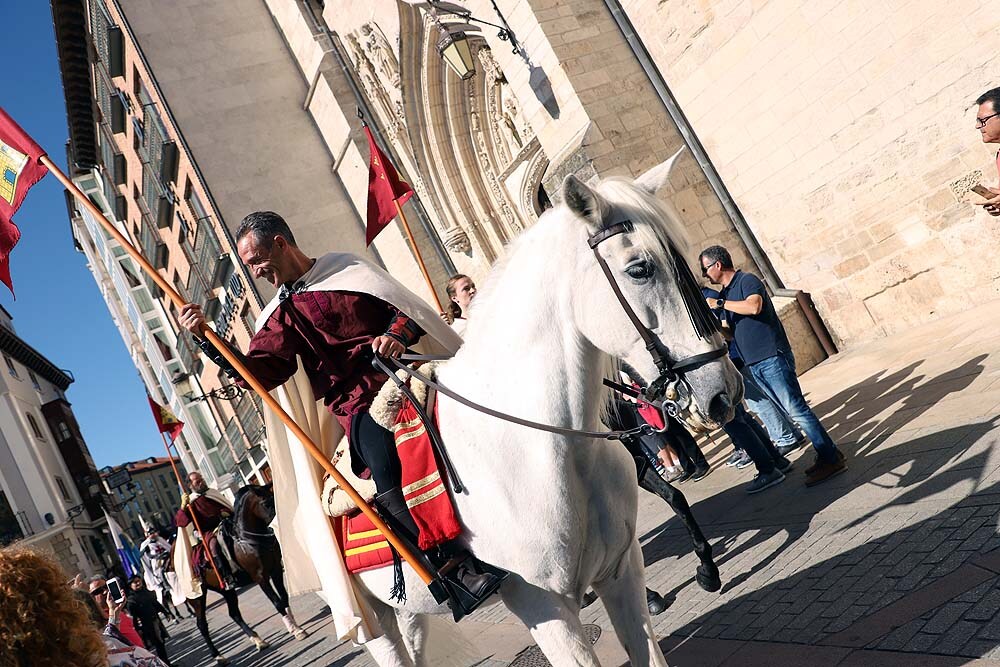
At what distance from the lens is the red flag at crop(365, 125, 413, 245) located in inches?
328

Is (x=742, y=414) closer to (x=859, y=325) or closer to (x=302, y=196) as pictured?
(x=859, y=325)

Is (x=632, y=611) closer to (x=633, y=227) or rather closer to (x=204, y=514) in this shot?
(x=633, y=227)

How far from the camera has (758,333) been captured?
6180mm

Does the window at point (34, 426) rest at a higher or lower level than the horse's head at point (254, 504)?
higher

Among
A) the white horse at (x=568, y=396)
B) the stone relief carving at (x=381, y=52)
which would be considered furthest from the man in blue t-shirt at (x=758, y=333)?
the stone relief carving at (x=381, y=52)

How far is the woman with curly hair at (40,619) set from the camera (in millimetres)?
2018

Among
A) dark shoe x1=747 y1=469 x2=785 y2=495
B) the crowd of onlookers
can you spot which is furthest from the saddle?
dark shoe x1=747 y1=469 x2=785 y2=495

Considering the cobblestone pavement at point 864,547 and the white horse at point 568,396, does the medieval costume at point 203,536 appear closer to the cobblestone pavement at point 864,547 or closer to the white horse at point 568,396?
the cobblestone pavement at point 864,547

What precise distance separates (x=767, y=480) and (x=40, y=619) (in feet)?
18.0

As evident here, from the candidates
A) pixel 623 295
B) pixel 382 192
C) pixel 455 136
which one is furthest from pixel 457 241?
pixel 623 295

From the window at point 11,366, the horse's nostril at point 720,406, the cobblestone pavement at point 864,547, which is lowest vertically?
the cobblestone pavement at point 864,547

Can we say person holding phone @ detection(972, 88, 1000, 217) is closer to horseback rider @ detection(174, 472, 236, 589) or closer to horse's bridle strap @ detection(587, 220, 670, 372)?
horse's bridle strap @ detection(587, 220, 670, 372)

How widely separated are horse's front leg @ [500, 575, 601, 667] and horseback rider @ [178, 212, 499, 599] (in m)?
0.84

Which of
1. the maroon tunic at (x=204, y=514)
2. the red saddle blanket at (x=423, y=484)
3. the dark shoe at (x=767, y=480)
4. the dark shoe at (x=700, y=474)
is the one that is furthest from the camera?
the maroon tunic at (x=204, y=514)
